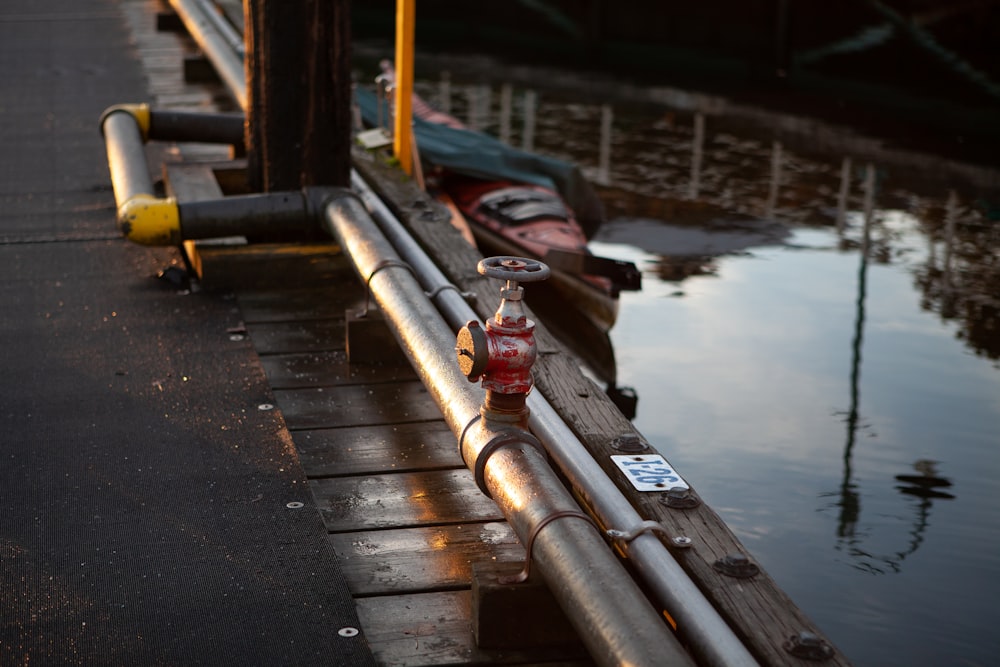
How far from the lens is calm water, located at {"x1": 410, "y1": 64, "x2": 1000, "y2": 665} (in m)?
6.39

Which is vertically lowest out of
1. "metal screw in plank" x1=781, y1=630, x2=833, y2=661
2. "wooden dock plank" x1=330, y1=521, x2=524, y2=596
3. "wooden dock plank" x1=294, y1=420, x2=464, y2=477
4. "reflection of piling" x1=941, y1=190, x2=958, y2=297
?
"reflection of piling" x1=941, y1=190, x2=958, y2=297

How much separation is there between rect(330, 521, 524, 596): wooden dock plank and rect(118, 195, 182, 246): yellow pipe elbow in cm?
219

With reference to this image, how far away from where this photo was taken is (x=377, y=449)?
366 cm

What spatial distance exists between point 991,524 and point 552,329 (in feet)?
13.2

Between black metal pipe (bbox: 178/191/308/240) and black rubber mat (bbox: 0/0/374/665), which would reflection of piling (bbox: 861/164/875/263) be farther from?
black rubber mat (bbox: 0/0/374/665)

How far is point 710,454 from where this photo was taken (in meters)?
7.60

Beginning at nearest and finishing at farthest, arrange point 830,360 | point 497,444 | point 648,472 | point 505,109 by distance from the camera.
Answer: point 497,444, point 648,472, point 830,360, point 505,109

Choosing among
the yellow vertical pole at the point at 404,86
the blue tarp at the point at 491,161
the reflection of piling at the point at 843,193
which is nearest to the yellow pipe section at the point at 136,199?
the yellow vertical pole at the point at 404,86

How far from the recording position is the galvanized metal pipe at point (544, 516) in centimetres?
221

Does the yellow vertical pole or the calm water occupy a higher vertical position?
the yellow vertical pole

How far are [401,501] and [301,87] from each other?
251 centimetres

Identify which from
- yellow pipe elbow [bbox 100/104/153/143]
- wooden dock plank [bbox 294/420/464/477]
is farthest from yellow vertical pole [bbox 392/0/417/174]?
wooden dock plank [bbox 294/420/464/477]

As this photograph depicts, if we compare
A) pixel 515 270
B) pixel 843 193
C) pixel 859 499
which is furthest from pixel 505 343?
pixel 843 193

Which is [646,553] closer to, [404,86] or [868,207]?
[404,86]
